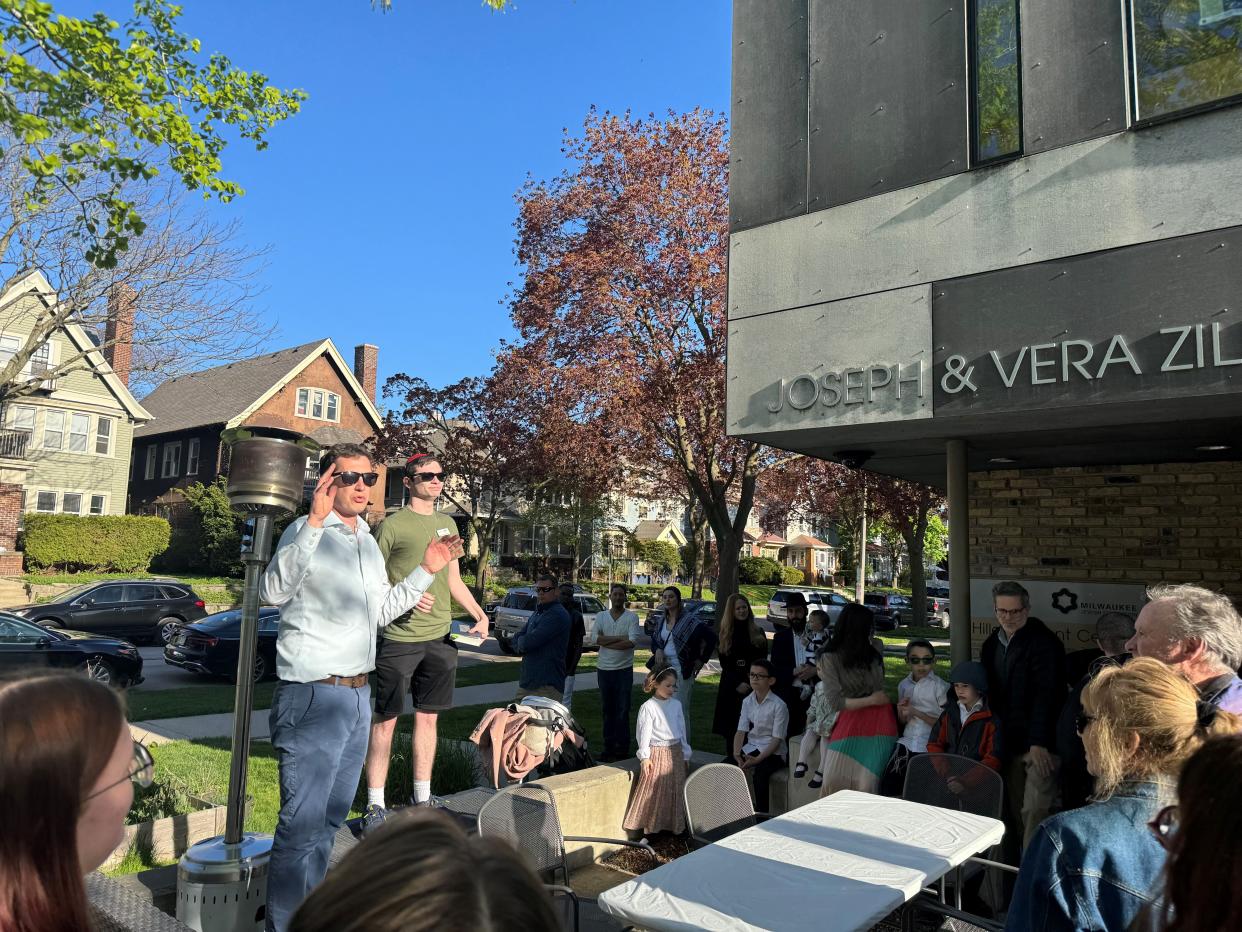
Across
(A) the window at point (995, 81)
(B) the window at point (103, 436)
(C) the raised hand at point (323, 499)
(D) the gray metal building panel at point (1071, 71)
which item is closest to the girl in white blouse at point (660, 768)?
(C) the raised hand at point (323, 499)

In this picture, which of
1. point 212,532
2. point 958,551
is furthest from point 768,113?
point 212,532

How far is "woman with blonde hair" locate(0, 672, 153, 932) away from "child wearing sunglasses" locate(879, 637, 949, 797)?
5.32 m

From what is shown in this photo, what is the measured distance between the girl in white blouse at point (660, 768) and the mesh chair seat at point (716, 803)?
1.27 meters

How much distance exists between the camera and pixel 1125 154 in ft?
18.4

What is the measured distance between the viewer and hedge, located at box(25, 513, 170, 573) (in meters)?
30.5

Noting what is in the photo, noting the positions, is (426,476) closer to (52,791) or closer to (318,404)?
(52,791)

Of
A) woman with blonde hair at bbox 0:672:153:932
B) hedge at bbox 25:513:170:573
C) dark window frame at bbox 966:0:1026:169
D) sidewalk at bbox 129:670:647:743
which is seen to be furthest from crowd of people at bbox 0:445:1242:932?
hedge at bbox 25:513:170:573

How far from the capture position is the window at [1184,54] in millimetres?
5398

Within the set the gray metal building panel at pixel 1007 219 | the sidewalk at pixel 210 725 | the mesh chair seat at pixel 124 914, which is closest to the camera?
the mesh chair seat at pixel 124 914

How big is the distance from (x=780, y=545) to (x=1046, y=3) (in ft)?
231

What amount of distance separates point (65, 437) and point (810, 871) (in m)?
39.6

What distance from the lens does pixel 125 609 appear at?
65.7ft

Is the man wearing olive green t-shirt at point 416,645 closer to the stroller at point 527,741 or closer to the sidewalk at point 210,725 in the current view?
the stroller at point 527,741

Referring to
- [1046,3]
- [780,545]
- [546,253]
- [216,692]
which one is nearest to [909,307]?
[1046,3]
